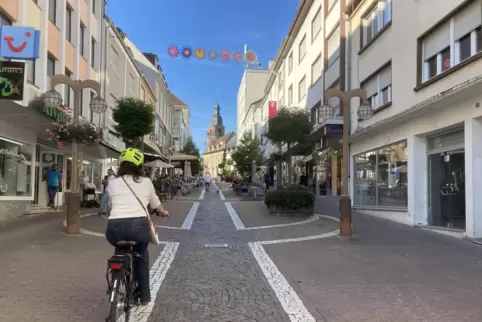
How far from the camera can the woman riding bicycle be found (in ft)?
14.2

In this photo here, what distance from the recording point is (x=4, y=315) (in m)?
4.82

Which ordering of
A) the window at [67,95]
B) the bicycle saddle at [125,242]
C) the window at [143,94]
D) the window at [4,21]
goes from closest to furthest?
the bicycle saddle at [125,242] < the window at [4,21] < the window at [67,95] < the window at [143,94]

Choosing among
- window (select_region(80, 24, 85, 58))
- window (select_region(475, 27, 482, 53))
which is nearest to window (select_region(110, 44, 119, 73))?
window (select_region(80, 24, 85, 58))

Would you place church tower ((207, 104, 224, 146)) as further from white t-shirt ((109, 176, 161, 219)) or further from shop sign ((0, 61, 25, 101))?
white t-shirt ((109, 176, 161, 219))

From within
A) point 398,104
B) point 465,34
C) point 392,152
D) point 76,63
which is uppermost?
point 76,63

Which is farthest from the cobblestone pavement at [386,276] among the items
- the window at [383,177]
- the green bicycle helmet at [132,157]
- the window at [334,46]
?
the window at [334,46]

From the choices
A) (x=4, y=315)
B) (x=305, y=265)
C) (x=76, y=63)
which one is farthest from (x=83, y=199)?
(x=4, y=315)

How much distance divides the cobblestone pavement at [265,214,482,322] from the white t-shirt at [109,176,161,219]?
225 cm

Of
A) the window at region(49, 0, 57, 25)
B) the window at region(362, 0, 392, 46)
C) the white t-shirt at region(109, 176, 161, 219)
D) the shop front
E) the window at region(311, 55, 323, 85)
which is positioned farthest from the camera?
the window at region(311, 55, 323, 85)

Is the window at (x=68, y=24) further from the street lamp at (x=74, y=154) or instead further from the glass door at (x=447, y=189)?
the glass door at (x=447, y=189)

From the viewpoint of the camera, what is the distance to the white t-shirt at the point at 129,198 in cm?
440

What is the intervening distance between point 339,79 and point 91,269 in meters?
16.9

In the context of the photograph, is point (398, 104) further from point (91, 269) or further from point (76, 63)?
point (76, 63)

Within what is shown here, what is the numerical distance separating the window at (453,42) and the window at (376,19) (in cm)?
327
